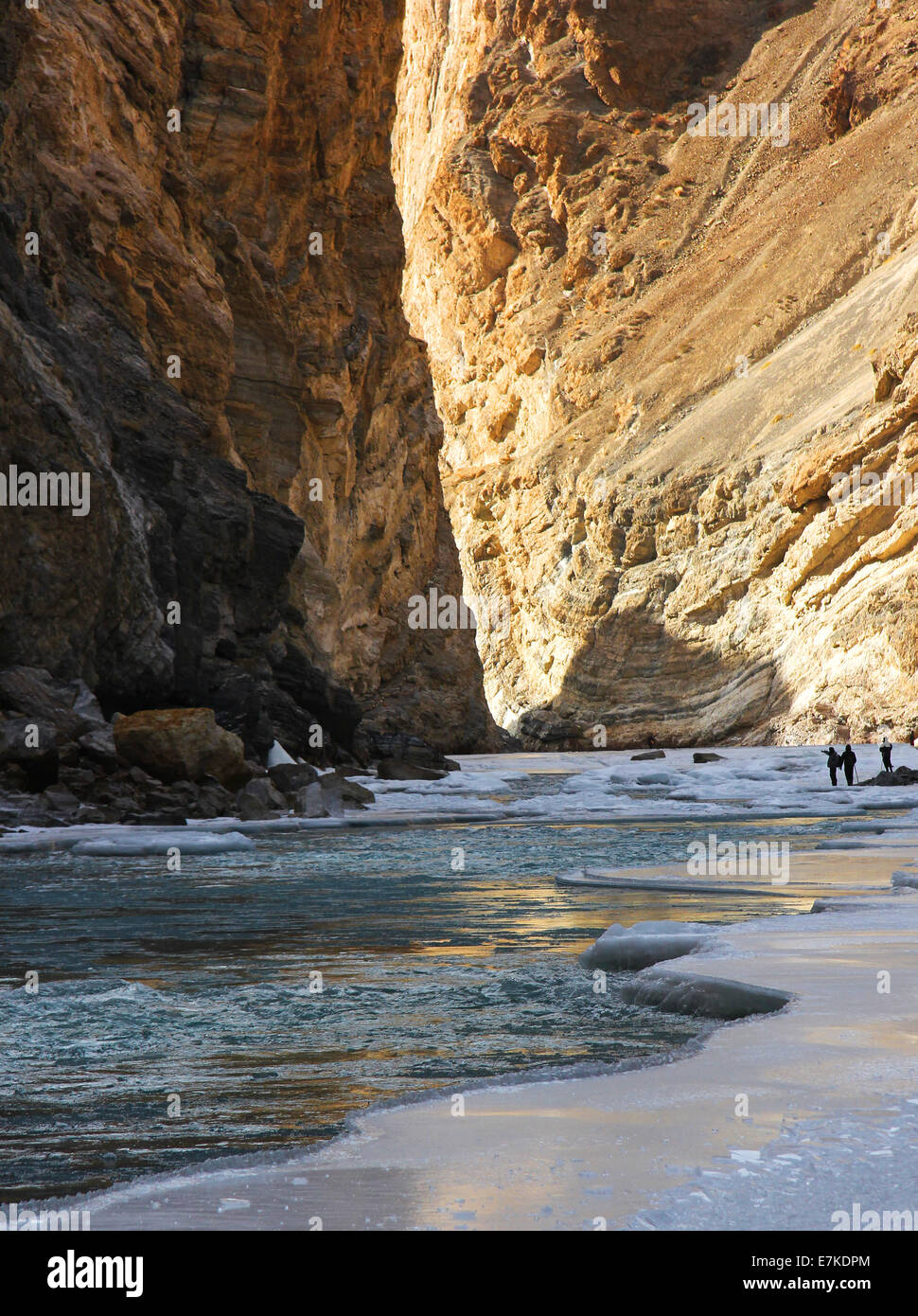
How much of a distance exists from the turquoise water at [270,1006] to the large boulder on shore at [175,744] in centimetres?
721

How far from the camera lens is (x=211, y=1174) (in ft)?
9.43

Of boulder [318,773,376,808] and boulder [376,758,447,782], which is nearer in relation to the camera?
boulder [318,773,376,808]

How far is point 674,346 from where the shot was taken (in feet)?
244

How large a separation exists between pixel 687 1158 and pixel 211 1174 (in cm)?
103

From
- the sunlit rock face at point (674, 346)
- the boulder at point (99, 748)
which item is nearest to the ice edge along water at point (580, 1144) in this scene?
the boulder at point (99, 748)

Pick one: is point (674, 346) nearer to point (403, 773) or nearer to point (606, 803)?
point (403, 773)

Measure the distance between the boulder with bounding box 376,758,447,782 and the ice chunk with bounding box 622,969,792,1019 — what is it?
860 inches

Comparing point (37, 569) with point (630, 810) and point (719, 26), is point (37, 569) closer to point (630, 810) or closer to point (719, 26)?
point (630, 810)

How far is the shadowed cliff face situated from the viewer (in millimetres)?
20688

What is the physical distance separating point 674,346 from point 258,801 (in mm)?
62013

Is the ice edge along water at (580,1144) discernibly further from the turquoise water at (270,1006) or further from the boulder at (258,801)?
the boulder at (258,801)

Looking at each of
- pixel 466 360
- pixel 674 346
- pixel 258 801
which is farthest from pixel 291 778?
pixel 466 360

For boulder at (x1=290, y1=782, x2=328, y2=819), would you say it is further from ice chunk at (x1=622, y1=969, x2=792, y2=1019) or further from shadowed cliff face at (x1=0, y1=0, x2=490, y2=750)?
ice chunk at (x1=622, y1=969, x2=792, y2=1019)

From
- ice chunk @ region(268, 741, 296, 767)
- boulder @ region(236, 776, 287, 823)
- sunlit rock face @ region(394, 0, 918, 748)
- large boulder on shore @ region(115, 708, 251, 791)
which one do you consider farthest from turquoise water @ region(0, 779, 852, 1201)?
sunlit rock face @ region(394, 0, 918, 748)
